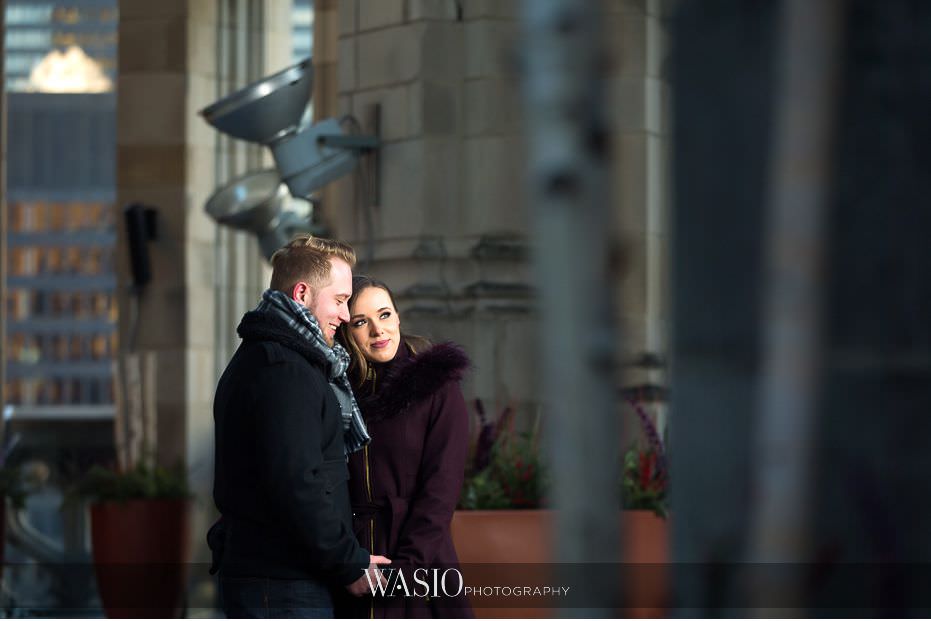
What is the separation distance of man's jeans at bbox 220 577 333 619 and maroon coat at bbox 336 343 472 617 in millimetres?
310

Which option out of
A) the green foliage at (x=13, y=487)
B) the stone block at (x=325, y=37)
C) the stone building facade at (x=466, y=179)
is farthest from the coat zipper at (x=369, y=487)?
the stone block at (x=325, y=37)

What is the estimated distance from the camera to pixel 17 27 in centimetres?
12400

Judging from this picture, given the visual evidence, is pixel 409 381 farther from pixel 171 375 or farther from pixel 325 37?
pixel 325 37

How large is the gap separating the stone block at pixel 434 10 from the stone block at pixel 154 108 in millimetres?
4261

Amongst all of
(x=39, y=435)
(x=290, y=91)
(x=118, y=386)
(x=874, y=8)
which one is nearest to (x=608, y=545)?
(x=874, y=8)

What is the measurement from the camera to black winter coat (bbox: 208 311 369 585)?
3303mm

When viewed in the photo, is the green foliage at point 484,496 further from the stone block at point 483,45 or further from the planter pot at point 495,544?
the stone block at point 483,45

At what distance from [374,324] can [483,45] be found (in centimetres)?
496

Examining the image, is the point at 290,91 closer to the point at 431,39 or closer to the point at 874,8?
the point at 431,39

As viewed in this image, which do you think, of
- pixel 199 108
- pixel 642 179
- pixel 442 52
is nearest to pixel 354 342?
pixel 642 179

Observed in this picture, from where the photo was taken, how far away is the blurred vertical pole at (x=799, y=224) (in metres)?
1.00

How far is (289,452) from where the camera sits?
10.8 feet

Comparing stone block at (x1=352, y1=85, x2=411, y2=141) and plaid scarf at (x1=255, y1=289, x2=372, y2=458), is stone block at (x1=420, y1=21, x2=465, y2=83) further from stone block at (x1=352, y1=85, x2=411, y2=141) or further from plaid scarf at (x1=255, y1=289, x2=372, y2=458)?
plaid scarf at (x1=255, y1=289, x2=372, y2=458)

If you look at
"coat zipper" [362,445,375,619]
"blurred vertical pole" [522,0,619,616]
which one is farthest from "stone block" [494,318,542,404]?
"blurred vertical pole" [522,0,619,616]
